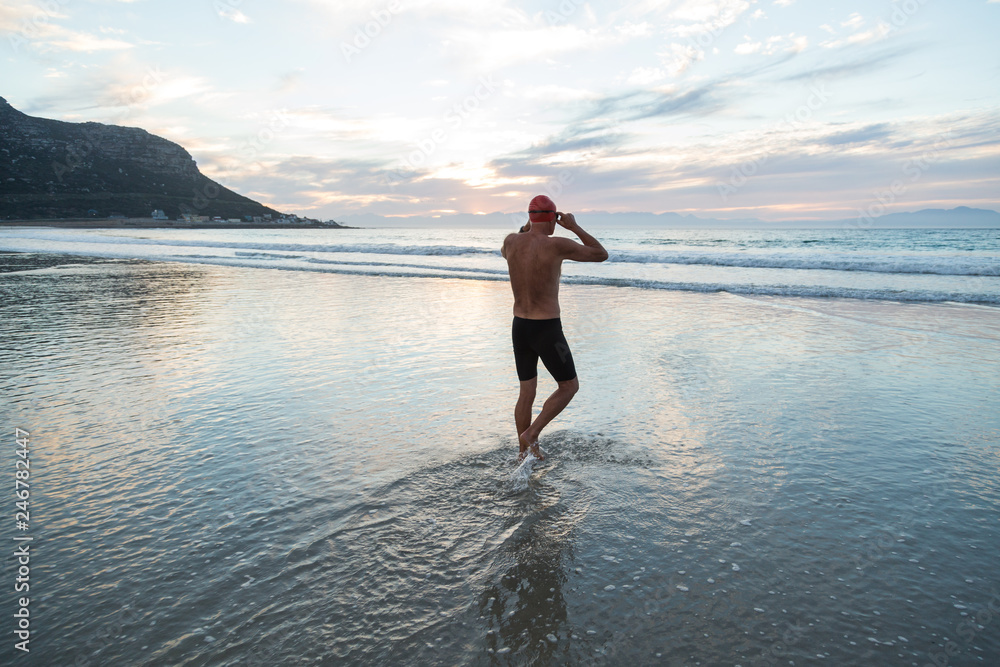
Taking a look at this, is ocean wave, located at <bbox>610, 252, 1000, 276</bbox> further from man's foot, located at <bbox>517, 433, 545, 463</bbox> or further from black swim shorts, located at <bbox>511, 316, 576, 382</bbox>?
man's foot, located at <bbox>517, 433, 545, 463</bbox>

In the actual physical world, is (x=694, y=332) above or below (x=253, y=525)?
above

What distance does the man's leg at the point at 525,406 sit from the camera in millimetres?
4453

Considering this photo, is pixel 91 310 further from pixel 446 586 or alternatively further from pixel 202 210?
pixel 202 210

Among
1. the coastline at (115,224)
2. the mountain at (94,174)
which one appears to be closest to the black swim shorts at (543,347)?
the coastline at (115,224)

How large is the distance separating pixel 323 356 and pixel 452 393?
267 cm

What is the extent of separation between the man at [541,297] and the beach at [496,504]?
1.50ft

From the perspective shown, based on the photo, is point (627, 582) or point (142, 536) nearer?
point (627, 582)

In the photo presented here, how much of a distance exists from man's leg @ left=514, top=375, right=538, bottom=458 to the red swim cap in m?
1.34

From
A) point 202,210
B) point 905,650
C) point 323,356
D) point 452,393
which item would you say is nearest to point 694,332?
point 452,393

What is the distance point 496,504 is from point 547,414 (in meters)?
0.98

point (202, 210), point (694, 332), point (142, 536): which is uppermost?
point (202, 210)

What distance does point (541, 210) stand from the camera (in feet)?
14.0

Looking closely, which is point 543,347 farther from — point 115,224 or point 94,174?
point 94,174

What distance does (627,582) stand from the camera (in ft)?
9.27
